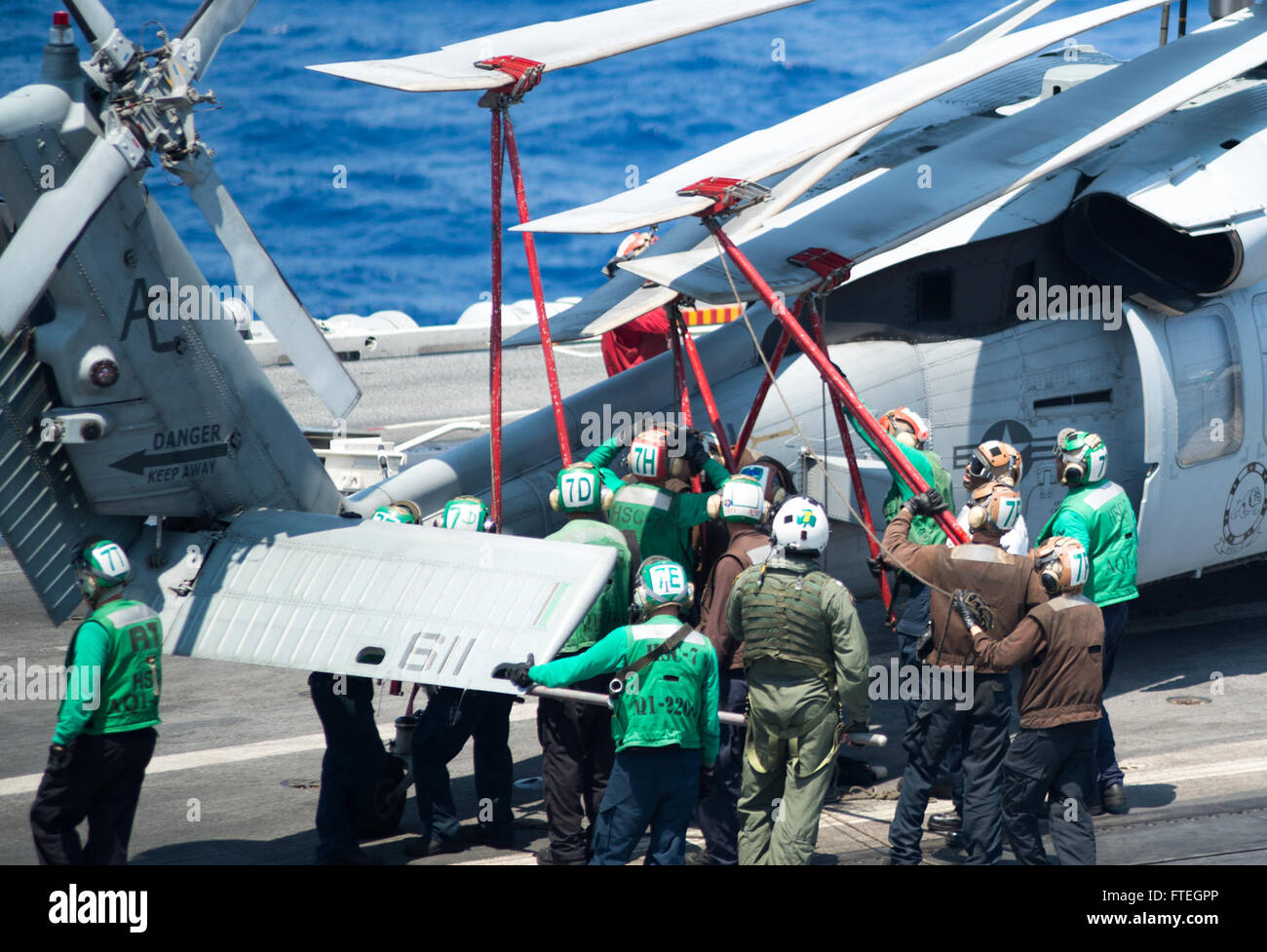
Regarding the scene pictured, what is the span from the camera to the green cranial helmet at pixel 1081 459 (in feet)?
34.0

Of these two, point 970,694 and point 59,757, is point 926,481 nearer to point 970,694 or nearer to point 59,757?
point 970,694

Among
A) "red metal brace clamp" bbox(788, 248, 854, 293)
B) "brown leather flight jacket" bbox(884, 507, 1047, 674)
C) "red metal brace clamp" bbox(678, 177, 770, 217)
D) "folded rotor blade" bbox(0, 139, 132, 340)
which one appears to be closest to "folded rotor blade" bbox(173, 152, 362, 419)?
"folded rotor blade" bbox(0, 139, 132, 340)

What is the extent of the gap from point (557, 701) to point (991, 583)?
269 centimetres

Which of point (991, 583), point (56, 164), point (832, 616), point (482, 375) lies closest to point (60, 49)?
point (56, 164)

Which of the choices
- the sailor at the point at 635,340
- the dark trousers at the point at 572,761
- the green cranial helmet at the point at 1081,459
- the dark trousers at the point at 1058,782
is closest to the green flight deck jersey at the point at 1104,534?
the green cranial helmet at the point at 1081,459

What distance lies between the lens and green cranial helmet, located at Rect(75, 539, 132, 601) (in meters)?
8.34

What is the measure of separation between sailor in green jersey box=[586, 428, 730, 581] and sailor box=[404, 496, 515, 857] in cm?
99

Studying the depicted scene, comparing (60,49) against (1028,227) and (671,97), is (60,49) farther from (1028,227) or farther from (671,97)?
(671,97)

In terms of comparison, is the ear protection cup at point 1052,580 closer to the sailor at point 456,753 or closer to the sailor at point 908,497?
the sailor at point 908,497

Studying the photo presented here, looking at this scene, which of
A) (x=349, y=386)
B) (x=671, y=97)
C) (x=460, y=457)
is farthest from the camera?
(x=671, y=97)

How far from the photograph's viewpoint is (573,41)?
1095 cm

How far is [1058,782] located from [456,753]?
147 inches
